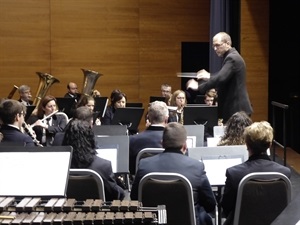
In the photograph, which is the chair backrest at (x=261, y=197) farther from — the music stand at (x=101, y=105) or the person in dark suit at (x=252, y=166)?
the music stand at (x=101, y=105)

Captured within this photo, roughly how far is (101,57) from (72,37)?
2.26ft

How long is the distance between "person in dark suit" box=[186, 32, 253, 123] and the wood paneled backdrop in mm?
6291

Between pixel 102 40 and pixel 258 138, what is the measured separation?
357 inches

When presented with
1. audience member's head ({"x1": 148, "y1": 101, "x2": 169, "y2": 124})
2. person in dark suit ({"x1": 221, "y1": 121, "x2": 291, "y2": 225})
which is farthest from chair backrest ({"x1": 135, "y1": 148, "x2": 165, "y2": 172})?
person in dark suit ({"x1": 221, "y1": 121, "x2": 291, "y2": 225})

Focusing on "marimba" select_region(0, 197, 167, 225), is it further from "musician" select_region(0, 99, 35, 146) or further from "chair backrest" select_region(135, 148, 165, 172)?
"musician" select_region(0, 99, 35, 146)

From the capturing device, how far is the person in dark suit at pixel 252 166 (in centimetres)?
445

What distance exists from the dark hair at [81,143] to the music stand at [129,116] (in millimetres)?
3246

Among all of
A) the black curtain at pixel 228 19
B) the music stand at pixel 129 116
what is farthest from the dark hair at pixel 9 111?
the black curtain at pixel 228 19

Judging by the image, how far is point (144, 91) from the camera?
13500mm

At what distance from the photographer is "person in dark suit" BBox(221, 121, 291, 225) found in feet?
14.6

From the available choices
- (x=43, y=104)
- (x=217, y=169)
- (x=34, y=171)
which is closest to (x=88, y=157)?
(x=217, y=169)

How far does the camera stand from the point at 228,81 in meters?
7.03

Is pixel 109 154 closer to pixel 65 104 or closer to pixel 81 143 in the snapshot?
pixel 81 143

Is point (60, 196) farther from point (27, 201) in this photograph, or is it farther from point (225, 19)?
point (225, 19)
